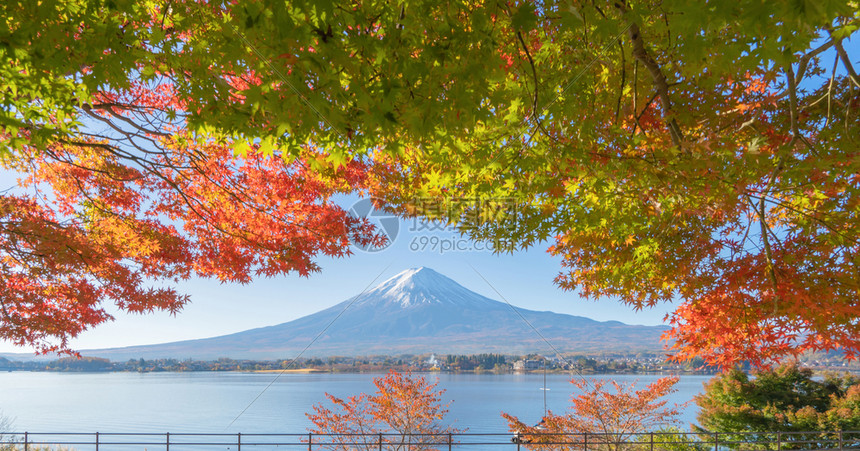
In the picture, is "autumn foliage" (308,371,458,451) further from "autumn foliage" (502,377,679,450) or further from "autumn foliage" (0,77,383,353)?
"autumn foliage" (0,77,383,353)

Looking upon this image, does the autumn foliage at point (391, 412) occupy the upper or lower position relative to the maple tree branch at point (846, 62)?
lower

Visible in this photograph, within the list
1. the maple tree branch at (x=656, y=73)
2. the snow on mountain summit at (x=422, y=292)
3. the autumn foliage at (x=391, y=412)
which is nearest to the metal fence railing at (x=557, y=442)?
the autumn foliage at (x=391, y=412)

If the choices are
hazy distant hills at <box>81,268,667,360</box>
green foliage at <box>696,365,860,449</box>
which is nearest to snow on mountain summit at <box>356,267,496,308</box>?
hazy distant hills at <box>81,268,667,360</box>

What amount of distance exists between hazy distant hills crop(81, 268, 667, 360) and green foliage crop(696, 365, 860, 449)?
70.6 meters

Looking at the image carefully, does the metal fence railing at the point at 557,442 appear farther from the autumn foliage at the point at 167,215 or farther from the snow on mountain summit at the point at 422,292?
the snow on mountain summit at the point at 422,292

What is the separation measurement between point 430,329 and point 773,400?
319ft

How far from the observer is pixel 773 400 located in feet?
50.0

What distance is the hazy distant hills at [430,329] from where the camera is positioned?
95.6m

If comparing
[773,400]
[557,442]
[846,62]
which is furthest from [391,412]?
[846,62]

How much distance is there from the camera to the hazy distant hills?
314 feet

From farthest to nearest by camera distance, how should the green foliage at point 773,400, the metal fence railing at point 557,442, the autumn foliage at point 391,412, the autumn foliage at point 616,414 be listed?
the green foliage at point 773,400, the autumn foliage at point 391,412, the autumn foliage at point 616,414, the metal fence railing at point 557,442

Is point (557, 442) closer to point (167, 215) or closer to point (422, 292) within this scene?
point (167, 215)

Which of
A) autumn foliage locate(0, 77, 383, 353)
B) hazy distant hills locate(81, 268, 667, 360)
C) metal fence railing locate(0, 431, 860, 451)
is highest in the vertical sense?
autumn foliage locate(0, 77, 383, 353)

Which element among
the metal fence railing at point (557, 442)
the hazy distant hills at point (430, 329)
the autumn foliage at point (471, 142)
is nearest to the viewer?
the autumn foliage at point (471, 142)
